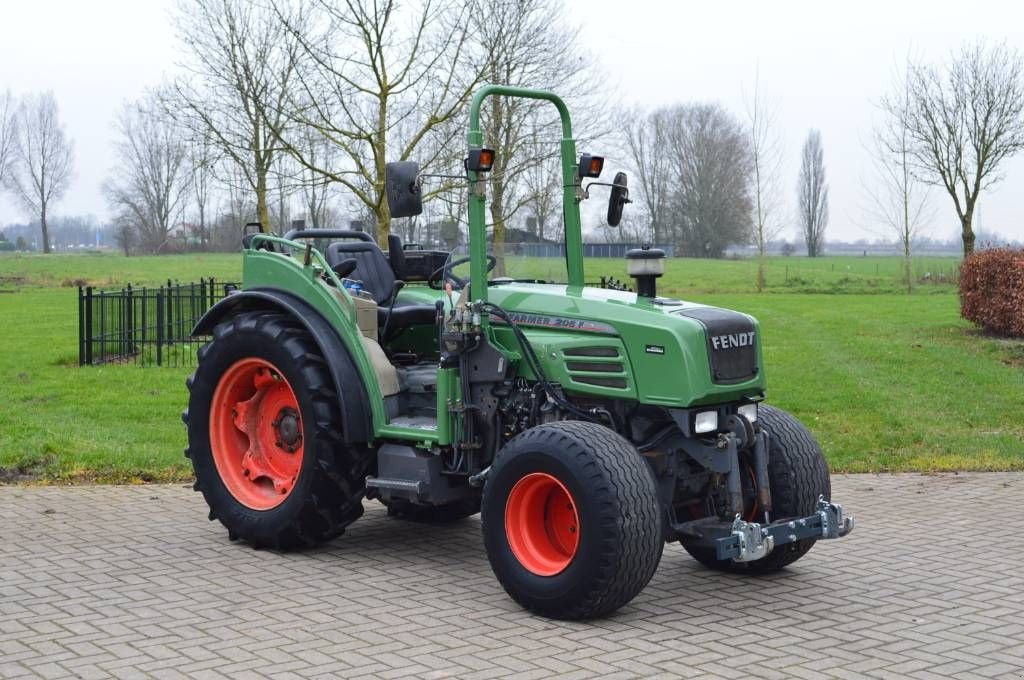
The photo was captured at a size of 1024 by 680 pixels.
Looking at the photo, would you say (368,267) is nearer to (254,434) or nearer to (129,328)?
(254,434)

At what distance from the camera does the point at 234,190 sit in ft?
80.6

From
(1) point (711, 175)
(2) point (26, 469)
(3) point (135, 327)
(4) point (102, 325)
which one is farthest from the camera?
(1) point (711, 175)

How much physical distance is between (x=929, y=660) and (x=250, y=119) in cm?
1858

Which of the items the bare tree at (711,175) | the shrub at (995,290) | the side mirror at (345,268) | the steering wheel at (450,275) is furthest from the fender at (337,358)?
the bare tree at (711,175)

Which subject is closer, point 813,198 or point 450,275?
point 450,275

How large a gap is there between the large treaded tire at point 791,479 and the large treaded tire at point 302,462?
226 centimetres

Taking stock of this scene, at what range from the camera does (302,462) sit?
7.17 m

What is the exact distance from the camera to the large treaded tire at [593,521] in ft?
18.7

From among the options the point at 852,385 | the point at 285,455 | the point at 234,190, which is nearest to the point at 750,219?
the point at 234,190

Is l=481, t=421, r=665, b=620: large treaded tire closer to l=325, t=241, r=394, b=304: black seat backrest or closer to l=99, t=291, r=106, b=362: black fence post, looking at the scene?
l=325, t=241, r=394, b=304: black seat backrest

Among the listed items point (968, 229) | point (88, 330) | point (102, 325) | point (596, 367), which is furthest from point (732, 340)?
point (968, 229)

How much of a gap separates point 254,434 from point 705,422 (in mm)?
3033

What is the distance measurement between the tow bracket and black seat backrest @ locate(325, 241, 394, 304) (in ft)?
9.23

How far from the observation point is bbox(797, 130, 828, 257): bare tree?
271ft
